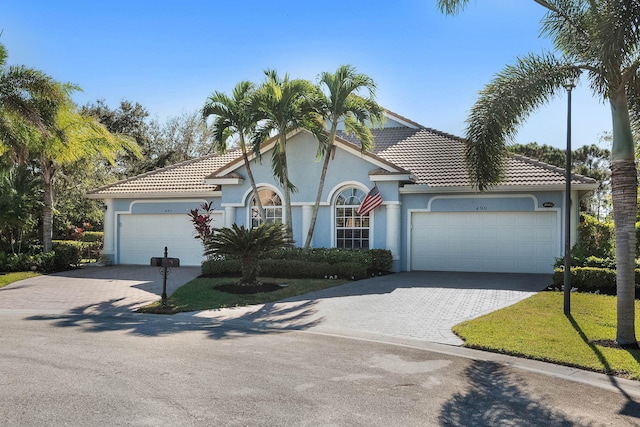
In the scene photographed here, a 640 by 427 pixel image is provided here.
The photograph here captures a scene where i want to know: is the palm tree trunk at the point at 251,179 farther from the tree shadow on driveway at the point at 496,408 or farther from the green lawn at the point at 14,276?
the tree shadow on driveway at the point at 496,408

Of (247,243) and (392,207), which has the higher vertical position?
(392,207)

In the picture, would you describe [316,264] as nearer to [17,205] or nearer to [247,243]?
[247,243]

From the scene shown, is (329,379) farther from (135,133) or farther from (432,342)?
(135,133)

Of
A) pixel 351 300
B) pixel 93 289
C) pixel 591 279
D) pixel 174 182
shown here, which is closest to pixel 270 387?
pixel 351 300

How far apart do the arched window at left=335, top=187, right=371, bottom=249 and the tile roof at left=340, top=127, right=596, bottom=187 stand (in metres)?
2.21

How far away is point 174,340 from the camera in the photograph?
8.77m

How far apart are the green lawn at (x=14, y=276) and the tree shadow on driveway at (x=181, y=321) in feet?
21.4

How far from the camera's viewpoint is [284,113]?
1753cm

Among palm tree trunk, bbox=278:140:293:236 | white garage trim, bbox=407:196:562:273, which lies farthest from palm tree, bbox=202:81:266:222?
white garage trim, bbox=407:196:562:273

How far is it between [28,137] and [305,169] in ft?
30.3

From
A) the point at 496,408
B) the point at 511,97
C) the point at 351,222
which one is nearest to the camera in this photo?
the point at 496,408

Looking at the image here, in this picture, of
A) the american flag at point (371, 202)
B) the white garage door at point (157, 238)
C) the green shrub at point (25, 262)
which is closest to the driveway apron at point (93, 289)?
the green shrub at point (25, 262)

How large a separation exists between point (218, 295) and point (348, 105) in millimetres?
7689

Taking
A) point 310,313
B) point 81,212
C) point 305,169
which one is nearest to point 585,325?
point 310,313
